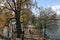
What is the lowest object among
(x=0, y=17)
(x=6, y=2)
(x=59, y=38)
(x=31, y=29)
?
(x=59, y=38)

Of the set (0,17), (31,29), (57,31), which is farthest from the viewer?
(57,31)

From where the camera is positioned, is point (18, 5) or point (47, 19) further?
point (47, 19)

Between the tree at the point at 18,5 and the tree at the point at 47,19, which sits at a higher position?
the tree at the point at 18,5

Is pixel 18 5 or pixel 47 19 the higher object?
pixel 18 5

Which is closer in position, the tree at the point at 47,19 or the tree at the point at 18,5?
the tree at the point at 18,5

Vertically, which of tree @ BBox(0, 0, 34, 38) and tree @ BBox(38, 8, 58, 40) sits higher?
tree @ BBox(0, 0, 34, 38)

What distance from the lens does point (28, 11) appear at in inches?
453

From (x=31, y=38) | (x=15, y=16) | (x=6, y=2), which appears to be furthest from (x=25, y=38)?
(x=6, y=2)

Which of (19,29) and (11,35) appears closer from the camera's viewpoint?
(19,29)

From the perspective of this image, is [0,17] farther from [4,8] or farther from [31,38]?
[31,38]

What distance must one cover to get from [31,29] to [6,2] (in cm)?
286

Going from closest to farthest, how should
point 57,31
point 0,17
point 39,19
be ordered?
point 0,17, point 39,19, point 57,31

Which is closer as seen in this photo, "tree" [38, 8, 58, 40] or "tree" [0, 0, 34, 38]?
"tree" [0, 0, 34, 38]

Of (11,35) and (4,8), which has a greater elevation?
(4,8)
